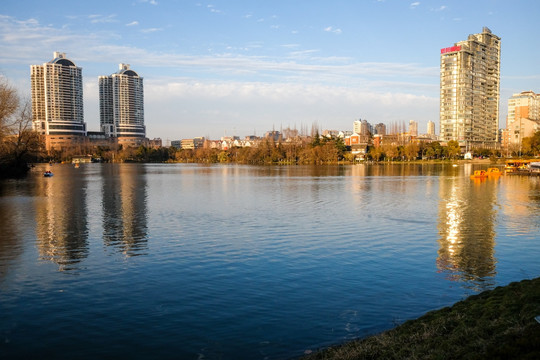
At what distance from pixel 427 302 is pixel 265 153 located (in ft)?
505

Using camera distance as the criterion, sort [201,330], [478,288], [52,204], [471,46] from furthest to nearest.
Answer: [471,46]
[52,204]
[478,288]
[201,330]

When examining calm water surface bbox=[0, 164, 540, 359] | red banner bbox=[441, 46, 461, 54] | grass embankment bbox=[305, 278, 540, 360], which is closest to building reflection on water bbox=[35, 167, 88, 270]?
calm water surface bbox=[0, 164, 540, 359]

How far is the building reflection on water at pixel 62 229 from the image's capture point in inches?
716

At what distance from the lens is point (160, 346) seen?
9914mm

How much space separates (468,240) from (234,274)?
1216 cm

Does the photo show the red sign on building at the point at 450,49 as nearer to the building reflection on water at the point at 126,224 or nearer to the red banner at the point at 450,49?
the red banner at the point at 450,49

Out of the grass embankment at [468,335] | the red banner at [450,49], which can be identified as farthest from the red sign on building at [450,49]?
the grass embankment at [468,335]

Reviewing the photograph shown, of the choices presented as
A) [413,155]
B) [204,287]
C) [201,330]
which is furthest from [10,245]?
[413,155]

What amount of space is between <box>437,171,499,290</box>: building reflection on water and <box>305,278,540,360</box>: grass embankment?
3.88 metres

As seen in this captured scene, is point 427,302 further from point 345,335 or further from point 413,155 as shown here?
point 413,155

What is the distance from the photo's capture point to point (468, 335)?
8.38 m

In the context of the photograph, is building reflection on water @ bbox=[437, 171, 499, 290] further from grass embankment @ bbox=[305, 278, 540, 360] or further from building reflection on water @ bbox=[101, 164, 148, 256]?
building reflection on water @ bbox=[101, 164, 148, 256]

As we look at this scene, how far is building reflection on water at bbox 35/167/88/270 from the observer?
59.7ft

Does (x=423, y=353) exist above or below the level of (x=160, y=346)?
above
